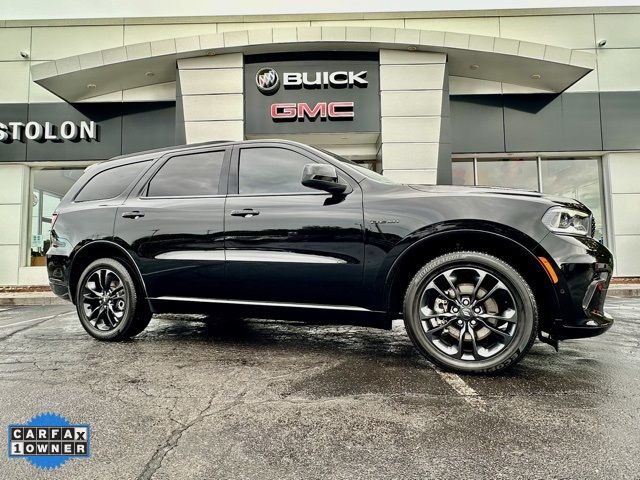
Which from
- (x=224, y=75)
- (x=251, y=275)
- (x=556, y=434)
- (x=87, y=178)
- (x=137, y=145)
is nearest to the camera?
(x=556, y=434)

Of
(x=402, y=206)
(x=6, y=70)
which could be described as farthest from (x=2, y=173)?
(x=402, y=206)

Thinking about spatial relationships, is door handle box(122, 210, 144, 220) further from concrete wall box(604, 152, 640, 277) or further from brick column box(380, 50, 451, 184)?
concrete wall box(604, 152, 640, 277)

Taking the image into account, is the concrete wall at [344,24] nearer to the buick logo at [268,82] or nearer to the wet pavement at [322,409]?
the buick logo at [268,82]

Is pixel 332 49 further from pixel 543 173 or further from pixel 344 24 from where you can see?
pixel 543 173

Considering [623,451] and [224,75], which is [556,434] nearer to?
[623,451]

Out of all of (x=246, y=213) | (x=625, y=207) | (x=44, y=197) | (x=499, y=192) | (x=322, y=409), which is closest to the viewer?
(x=322, y=409)

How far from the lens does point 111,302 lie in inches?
156

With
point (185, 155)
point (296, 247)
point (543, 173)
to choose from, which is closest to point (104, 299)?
point (185, 155)

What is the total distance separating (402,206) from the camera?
306cm

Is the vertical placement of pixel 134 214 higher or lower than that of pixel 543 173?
lower

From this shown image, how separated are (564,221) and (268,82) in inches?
365

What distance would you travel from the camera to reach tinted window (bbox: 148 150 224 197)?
3.71 meters

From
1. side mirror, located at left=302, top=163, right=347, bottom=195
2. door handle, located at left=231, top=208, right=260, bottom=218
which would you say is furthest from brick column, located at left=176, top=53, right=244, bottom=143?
side mirror, located at left=302, top=163, right=347, bottom=195

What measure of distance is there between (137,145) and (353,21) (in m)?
7.02
